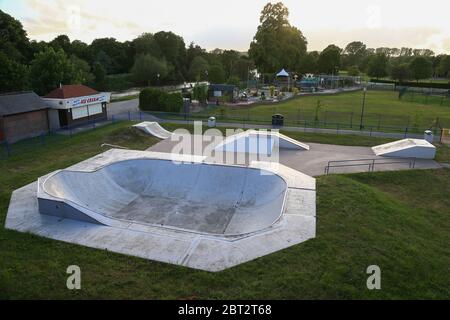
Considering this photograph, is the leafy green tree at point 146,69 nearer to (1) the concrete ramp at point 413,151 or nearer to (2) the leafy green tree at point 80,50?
(2) the leafy green tree at point 80,50

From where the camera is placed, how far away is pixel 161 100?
34.9 metres

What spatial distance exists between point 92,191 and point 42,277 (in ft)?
23.7

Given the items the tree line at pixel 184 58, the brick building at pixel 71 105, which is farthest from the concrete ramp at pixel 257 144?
the tree line at pixel 184 58

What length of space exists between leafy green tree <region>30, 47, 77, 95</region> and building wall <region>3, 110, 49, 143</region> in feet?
36.2

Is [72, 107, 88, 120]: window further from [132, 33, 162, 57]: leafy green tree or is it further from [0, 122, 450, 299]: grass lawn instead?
[132, 33, 162, 57]: leafy green tree

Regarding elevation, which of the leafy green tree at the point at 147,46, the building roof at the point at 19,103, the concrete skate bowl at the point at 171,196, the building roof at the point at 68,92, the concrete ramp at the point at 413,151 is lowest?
the concrete skate bowl at the point at 171,196

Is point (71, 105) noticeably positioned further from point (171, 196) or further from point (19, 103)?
point (171, 196)

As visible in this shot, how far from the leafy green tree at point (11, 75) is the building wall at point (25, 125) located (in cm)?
1364

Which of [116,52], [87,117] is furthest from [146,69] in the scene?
[87,117]

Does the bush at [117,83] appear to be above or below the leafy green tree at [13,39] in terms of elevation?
below

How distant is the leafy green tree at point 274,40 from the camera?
73812mm

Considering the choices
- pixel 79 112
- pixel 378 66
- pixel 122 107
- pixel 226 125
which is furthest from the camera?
pixel 378 66

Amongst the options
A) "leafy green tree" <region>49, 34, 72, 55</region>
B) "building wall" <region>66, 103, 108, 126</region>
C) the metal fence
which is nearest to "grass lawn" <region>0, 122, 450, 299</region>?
the metal fence

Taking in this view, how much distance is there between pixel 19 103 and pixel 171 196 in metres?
16.0
